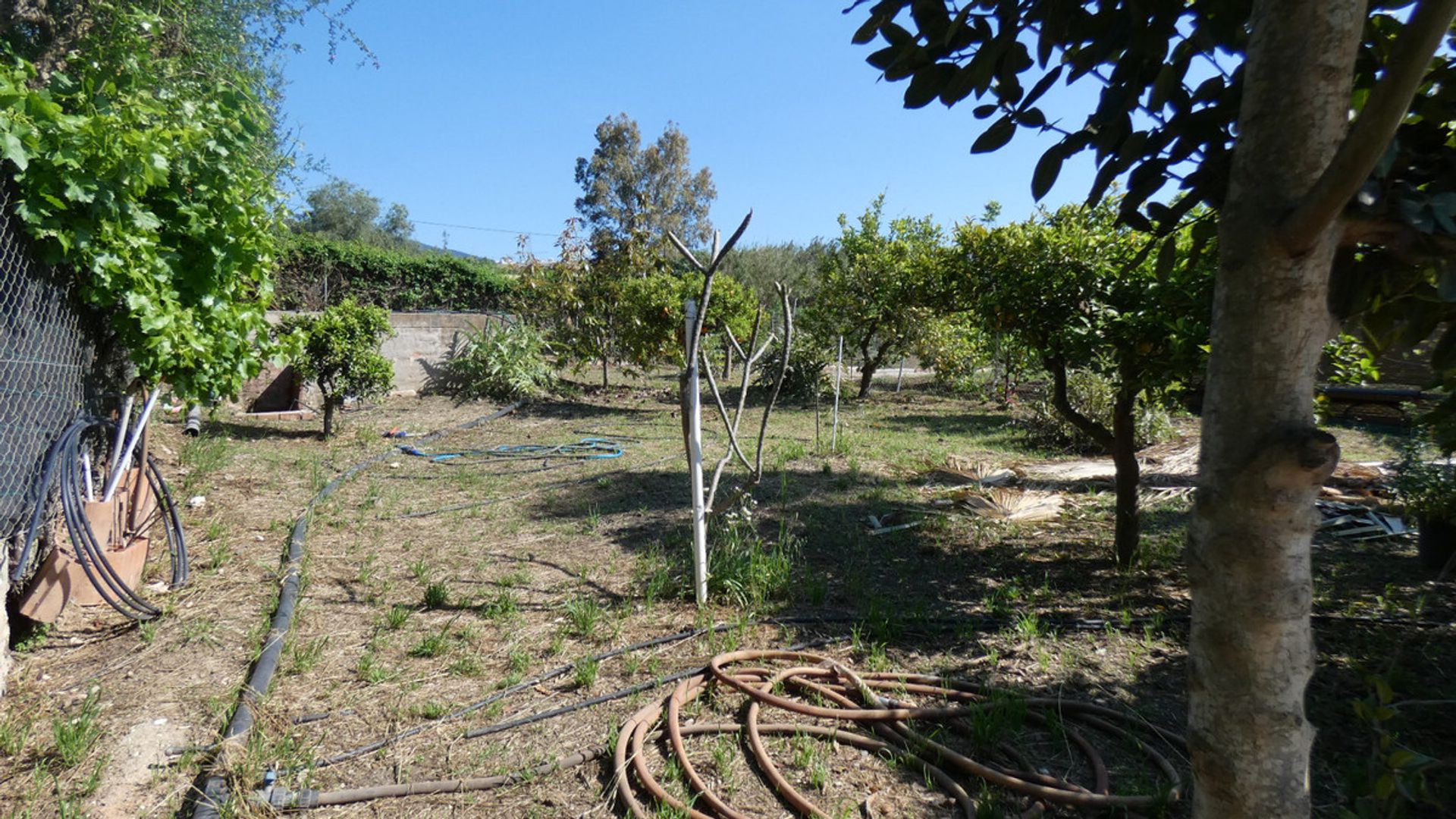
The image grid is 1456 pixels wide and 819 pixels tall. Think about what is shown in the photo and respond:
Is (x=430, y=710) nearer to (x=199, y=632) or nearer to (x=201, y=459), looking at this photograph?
(x=199, y=632)

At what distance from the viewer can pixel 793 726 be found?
111 inches

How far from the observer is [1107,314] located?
4371 mm

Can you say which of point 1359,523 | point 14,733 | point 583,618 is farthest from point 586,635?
point 1359,523

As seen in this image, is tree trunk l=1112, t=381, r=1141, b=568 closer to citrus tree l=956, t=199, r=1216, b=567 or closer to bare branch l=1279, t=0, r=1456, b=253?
citrus tree l=956, t=199, r=1216, b=567

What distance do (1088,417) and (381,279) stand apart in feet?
51.3

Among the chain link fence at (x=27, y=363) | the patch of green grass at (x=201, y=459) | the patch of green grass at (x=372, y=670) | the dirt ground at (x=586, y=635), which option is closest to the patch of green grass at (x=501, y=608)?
the dirt ground at (x=586, y=635)

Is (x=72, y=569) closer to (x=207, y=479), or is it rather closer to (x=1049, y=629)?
(x=207, y=479)

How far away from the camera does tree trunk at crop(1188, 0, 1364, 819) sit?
0.93m

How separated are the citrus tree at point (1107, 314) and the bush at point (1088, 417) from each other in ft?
15.5

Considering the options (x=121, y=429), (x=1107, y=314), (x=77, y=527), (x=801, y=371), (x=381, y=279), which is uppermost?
(x=381, y=279)

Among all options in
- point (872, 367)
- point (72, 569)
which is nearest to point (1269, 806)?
point (72, 569)

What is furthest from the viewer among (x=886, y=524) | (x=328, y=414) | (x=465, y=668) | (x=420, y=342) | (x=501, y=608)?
(x=420, y=342)

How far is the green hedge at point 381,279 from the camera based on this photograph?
1684 centimetres

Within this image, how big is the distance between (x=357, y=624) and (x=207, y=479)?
11.2 feet
